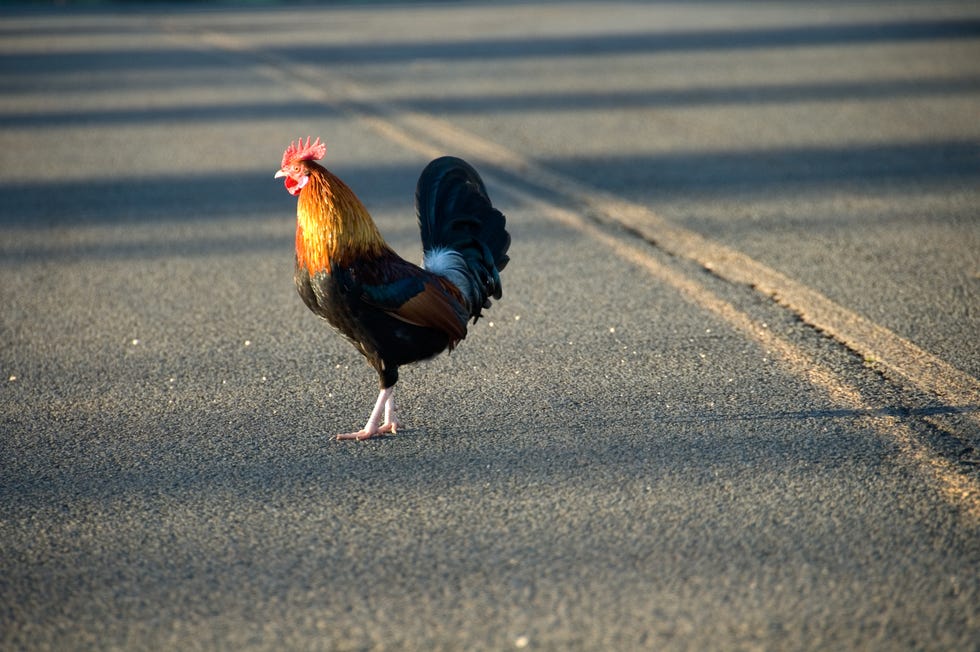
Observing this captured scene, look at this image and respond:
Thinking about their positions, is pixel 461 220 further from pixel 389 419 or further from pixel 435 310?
pixel 389 419

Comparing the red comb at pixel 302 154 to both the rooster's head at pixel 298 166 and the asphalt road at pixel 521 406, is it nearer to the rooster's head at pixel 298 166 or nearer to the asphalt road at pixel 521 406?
the rooster's head at pixel 298 166

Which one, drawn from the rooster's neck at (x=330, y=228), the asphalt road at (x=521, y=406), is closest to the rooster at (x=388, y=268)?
the rooster's neck at (x=330, y=228)

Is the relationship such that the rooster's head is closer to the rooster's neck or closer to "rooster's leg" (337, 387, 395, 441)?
the rooster's neck

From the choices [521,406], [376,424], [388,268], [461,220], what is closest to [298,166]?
[388,268]

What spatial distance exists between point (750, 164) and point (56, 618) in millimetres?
7641

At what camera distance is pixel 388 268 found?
4.46m

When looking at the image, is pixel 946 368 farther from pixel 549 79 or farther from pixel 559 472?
pixel 549 79

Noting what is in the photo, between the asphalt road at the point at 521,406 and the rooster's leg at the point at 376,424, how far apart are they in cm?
6

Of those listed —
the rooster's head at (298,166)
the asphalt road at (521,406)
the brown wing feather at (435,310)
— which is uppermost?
the rooster's head at (298,166)

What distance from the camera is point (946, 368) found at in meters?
5.12

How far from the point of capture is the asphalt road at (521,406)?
11.0ft

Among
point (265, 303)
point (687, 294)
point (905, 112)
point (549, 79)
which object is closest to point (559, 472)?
point (687, 294)

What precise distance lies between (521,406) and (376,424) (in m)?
0.71

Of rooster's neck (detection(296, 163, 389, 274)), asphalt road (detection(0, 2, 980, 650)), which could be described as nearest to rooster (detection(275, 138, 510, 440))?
rooster's neck (detection(296, 163, 389, 274))
